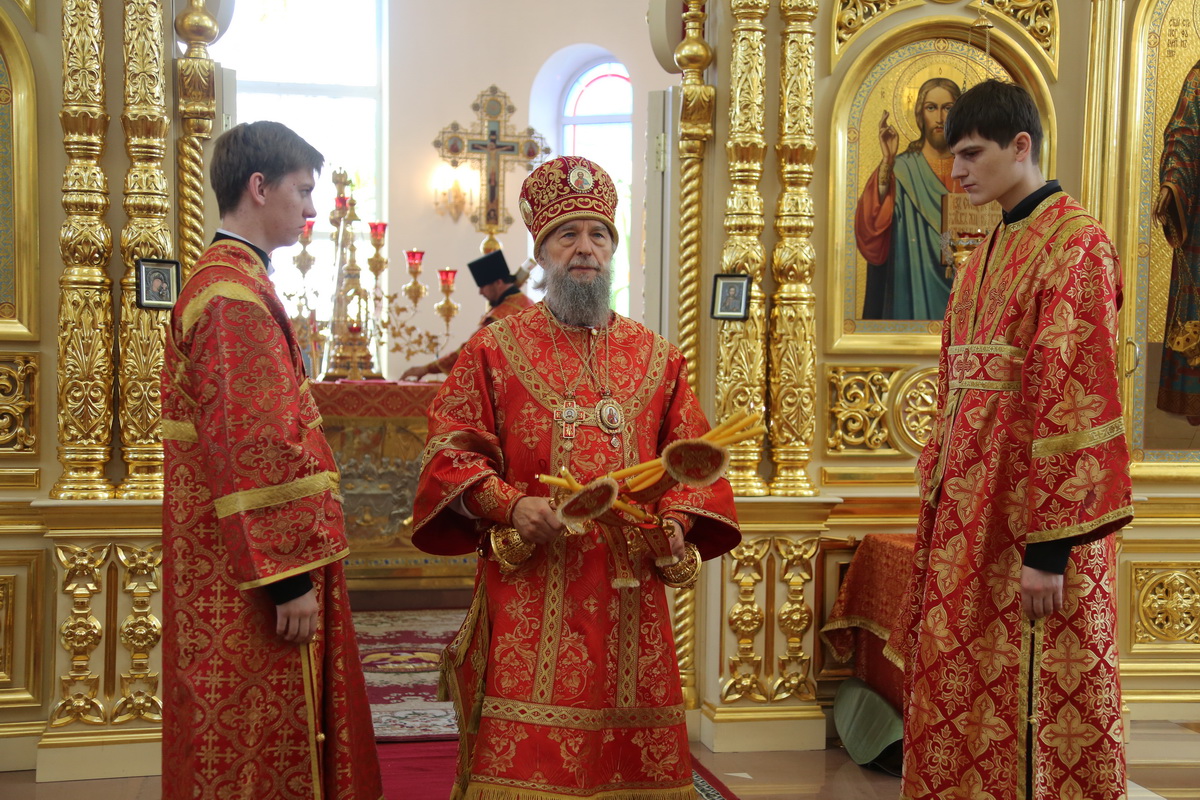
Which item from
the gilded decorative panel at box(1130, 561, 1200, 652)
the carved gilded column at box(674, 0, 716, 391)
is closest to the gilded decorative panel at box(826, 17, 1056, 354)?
the carved gilded column at box(674, 0, 716, 391)

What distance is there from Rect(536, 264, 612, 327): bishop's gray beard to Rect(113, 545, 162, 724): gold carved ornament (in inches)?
88.3

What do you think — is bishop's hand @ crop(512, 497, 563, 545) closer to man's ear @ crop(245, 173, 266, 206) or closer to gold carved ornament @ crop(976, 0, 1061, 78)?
man's ear @ crop(245, 173, 266, 206)

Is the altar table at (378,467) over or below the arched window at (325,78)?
below

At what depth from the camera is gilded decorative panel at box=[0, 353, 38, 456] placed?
4285 mm

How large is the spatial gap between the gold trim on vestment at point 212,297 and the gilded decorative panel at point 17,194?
2.14 metres

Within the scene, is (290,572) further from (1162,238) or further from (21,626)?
(1162,238)

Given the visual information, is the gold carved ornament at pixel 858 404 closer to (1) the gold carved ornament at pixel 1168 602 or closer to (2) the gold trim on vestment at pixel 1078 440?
(1) the gold carved ornament at pixel 1168 602

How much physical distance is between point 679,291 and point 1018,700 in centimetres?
246

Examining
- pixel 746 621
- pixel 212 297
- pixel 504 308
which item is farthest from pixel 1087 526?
pixel 504 308

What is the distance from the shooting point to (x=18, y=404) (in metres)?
4.30

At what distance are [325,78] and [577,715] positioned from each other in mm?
11766

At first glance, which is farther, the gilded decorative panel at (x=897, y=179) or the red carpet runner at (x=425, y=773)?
the gilded decorative panel at (x=897, y=179)

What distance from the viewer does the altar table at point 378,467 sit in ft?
22.5

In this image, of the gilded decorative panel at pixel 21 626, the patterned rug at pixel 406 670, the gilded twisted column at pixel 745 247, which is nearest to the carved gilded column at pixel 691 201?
the gilded twisted column at pixel 745 247
